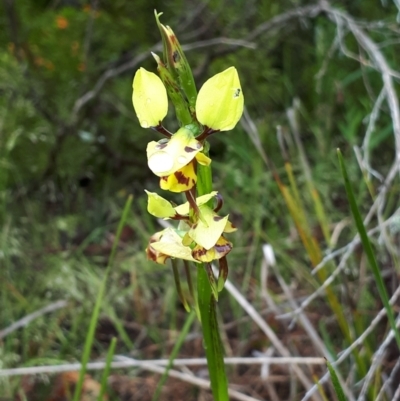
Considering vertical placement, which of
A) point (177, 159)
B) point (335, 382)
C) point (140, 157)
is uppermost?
point (177, 159)

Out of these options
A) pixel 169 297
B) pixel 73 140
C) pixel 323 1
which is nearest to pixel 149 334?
pixel 169 297

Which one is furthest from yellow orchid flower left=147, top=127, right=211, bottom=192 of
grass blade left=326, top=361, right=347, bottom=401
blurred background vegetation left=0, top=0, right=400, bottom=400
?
blurred background vegetation left=0, top=0, right=400, bottom=400

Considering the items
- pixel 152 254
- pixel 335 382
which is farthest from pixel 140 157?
pixel 335 382

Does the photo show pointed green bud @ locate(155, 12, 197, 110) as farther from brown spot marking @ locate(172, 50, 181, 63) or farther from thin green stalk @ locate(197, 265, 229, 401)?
thin green stalk @ locate(197, 265, 229, 401)

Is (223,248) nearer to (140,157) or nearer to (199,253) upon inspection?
(199,253)

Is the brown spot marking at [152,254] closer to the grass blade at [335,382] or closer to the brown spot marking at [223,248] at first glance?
the brown spot marking at [223,248]

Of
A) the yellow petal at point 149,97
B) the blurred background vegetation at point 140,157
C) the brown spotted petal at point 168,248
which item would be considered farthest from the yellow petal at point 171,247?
the blurred background vegetation at point 140,157
